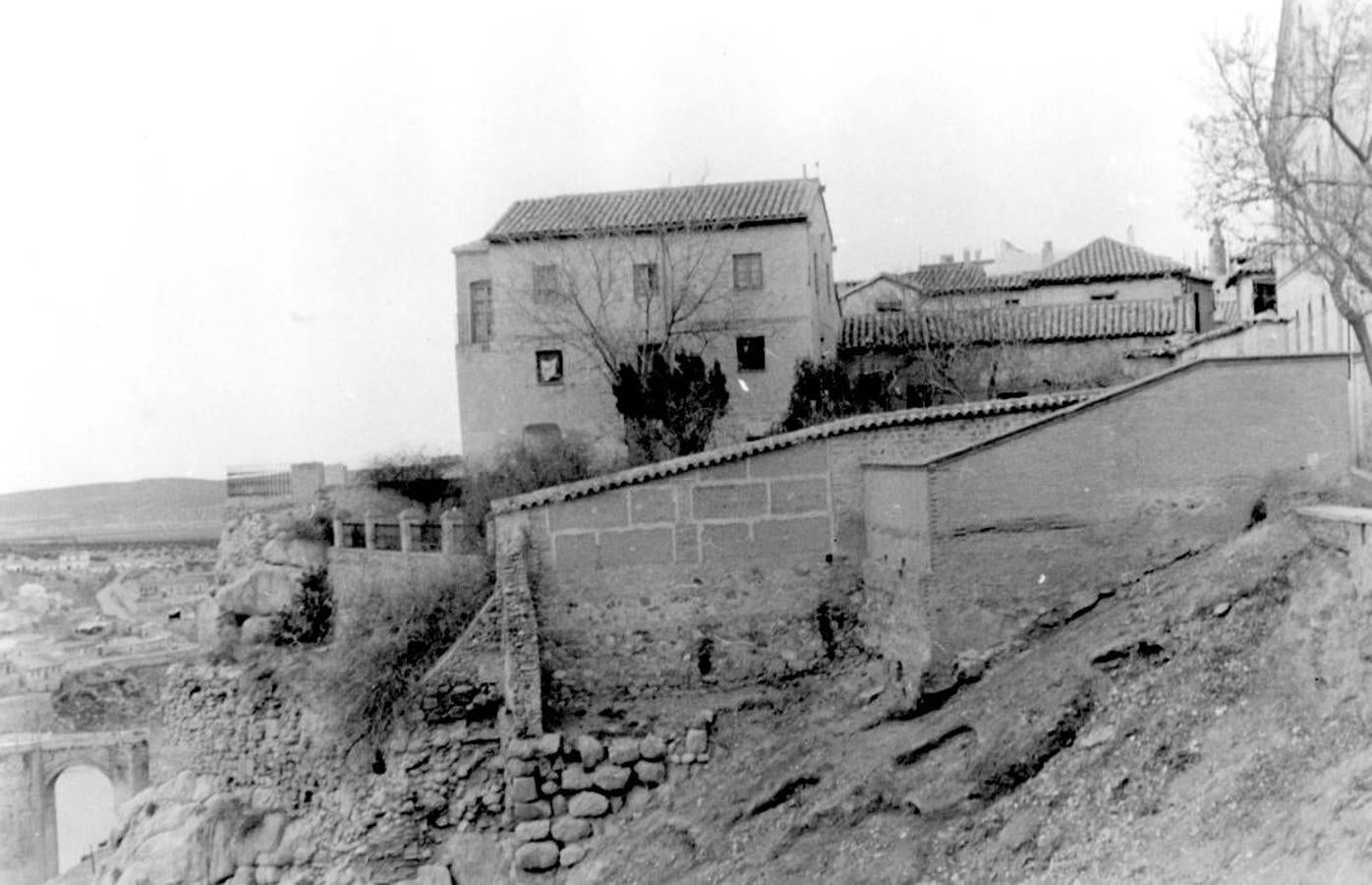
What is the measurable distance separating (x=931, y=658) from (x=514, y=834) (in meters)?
6.49

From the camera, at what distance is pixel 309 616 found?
22031 mm

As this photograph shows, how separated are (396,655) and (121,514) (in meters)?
18.2

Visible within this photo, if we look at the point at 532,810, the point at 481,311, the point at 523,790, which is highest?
the point at 481,311

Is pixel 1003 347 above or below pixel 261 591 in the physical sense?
above


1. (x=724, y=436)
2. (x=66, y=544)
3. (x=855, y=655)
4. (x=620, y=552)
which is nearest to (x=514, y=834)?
(x=620, y=552)

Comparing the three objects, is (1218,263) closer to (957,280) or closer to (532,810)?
(957,280)

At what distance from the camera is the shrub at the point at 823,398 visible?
23906mm

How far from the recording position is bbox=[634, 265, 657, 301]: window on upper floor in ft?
85.8

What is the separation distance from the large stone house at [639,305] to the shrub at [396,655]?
750cm

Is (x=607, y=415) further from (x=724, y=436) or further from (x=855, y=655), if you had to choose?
(x=855, y=655)

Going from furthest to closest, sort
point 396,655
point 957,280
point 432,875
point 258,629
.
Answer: point 957,280, point 258,629, point 396,655, point 432,875

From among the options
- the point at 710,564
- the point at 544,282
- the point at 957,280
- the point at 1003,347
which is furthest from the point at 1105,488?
the point at 957,280

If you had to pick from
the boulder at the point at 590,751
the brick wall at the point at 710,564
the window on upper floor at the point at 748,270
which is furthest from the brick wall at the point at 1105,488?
the window on upper floor at the point at 748,270

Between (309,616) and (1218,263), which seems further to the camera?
(1218,263)
